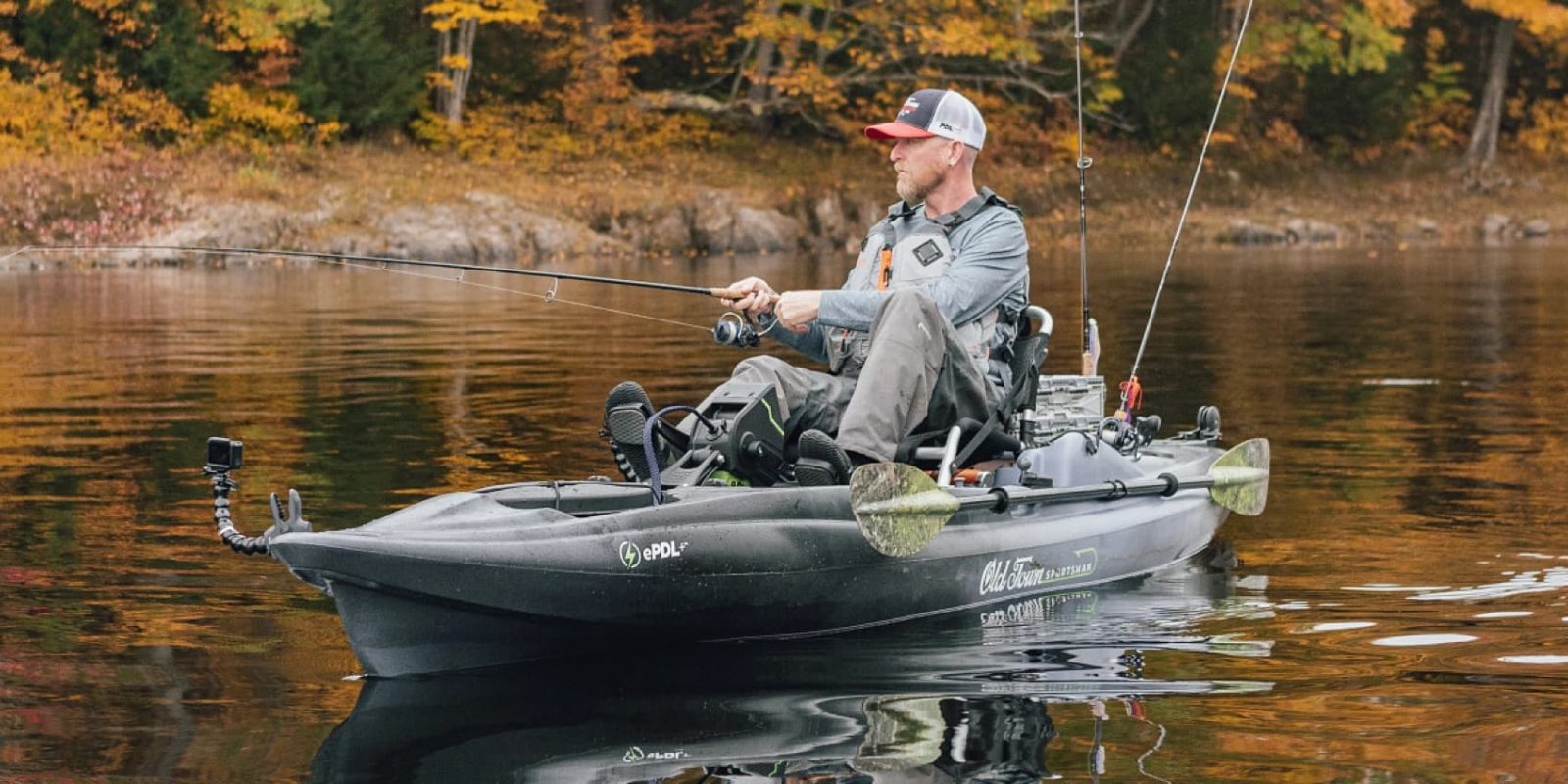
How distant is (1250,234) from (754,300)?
3438 centimetres

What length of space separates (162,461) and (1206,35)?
112 feet

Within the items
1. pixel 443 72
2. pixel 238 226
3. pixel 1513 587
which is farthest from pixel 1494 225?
pixel 1513 587

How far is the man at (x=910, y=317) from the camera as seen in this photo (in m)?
7.59

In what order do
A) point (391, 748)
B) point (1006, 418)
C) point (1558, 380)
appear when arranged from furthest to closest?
point (1558, 380)
point (1006, 418)
point (391, 748)

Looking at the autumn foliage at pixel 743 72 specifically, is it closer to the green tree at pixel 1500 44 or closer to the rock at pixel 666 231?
the green tree at pixel 1500 44

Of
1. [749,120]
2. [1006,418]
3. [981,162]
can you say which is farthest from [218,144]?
[1006,418]

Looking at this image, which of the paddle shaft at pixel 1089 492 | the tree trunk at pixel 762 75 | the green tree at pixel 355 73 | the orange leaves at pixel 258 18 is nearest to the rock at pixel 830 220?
the tree trunk at pixel 762 75

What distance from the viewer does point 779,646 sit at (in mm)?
7242

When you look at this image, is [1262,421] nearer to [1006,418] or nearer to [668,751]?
[1006,418]

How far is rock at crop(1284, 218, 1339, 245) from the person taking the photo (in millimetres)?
41625

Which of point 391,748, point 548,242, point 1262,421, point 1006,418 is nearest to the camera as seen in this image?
point 391,748

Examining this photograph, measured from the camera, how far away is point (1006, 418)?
27.2 ft

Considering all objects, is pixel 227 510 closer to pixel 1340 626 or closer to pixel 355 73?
pixel 1340 626

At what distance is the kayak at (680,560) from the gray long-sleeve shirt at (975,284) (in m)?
0.54
